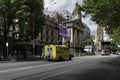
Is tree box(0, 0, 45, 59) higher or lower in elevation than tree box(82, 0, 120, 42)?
higher

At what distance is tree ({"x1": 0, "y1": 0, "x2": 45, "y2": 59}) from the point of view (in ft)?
195

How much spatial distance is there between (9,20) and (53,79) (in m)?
42.1

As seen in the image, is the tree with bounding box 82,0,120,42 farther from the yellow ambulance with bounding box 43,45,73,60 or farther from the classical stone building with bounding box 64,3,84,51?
the classical stone building with bounding box 64,3,84,51

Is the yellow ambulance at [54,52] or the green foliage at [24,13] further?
the green foliage at [24,13]

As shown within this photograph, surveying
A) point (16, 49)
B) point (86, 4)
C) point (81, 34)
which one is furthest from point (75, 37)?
point (86, 4)

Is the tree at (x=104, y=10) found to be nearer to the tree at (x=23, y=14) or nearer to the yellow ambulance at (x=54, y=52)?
the yellow ambulance at (x=54, y=52)

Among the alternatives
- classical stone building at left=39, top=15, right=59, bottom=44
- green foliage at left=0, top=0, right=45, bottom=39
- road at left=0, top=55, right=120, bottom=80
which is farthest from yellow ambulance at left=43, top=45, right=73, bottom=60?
classical stone building at left=39, top=15, right=59, bottom=44

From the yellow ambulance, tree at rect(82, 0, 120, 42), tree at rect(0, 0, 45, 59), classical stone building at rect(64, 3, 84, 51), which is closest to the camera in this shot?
tree at rect(82, 0, 120, 42)

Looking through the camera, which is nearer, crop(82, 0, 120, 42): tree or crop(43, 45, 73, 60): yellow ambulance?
crop(82, 0, 120, 42): tree

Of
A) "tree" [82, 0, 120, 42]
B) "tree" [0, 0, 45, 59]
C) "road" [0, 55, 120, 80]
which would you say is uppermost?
"tree" [0, 0, 45, 59]

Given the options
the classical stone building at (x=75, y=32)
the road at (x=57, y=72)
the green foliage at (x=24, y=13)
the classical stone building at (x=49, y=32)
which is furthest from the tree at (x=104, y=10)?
the classical stone building at (x=75, y=32)

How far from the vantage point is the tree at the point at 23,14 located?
5944 centimetres

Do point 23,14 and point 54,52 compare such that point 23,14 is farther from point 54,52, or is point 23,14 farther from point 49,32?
point 49,32

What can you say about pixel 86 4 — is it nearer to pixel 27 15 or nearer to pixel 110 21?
pixel 110 21
